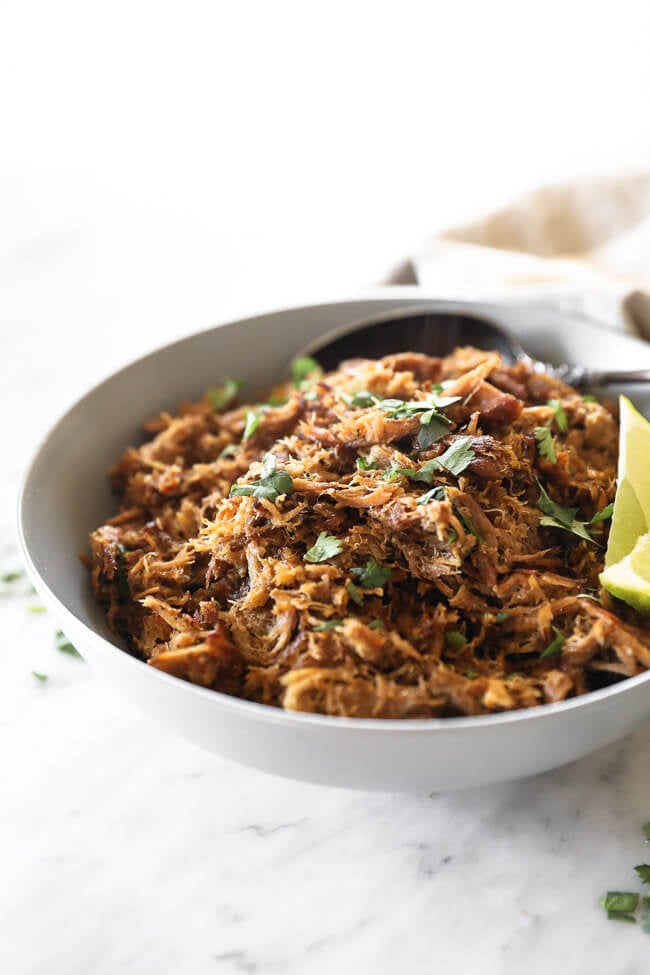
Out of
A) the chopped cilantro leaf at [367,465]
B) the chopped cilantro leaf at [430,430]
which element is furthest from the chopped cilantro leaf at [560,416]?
the chopped cilantro leaf at [367,465]

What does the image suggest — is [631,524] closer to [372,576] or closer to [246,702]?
[372,576]

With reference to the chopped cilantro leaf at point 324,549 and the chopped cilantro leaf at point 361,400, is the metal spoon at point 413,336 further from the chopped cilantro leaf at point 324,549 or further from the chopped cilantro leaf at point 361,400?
the chopped cilantro leaf at point 324,549

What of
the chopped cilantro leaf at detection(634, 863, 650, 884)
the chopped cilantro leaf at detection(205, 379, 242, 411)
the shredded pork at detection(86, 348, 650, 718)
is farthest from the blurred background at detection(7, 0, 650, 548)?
the chopped cilantro leaf at detection(634, 863, 650, 884)

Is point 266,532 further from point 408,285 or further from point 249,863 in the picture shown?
point 408,285

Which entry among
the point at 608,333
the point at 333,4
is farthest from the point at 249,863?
the point at 333,4

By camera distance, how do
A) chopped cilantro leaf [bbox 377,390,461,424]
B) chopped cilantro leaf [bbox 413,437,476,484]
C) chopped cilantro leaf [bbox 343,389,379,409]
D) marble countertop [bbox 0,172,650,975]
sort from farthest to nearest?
chopped cilantro leaf [bbox 343,389,379,409] < chopped cilantro leaf [bbox 377,390,461,424] < chopped cilantro leaf [bbox 413,437,476,484] < marble countertop [bbox 0,172,650,975]

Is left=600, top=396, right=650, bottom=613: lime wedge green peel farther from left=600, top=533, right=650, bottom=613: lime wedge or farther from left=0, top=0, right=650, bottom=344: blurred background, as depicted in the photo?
left=0, top=0, right=650, bottom=344: blurred background
